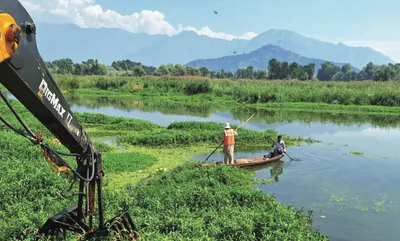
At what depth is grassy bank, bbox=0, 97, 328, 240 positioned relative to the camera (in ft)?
25.8

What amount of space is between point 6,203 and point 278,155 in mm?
11873

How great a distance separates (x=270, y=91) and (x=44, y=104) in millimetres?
40313

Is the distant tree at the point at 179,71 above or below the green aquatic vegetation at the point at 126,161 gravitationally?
above

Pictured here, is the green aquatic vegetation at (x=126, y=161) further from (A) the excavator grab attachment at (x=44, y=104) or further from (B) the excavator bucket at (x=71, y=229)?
(A) the excavator grab attachment at (x=44, y=104)

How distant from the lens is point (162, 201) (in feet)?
31.7

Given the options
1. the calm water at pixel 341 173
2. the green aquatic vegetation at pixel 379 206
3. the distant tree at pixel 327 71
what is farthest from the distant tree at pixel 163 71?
the green aquatic vegetation at pixel 379 206

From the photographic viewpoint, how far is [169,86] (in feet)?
171

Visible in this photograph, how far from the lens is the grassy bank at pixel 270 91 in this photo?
39.8 metres

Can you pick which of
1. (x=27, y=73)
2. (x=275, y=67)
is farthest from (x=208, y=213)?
(x=275, y=67)

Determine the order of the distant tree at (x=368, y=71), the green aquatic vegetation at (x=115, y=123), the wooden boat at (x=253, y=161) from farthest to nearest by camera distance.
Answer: the distant tree at (x=368, y=71)
the green aquatic vegetation at (x=115, y=123)
the wooden boat at (x=253, y=161)

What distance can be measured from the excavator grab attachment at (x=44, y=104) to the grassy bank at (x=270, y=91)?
122 ft

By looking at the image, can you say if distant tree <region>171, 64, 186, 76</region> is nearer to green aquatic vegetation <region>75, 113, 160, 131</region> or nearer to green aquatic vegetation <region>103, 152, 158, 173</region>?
green aquatic vegetation <region>75, 113, 160, 131</region>

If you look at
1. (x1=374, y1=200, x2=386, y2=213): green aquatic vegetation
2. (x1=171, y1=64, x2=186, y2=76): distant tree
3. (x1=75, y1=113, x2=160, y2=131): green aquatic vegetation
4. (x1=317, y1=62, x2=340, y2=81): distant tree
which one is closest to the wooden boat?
(x1=374, y1=200, x2=386, y2=213): green aquatic vegetation

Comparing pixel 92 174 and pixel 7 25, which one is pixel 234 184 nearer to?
pixel 92 174
